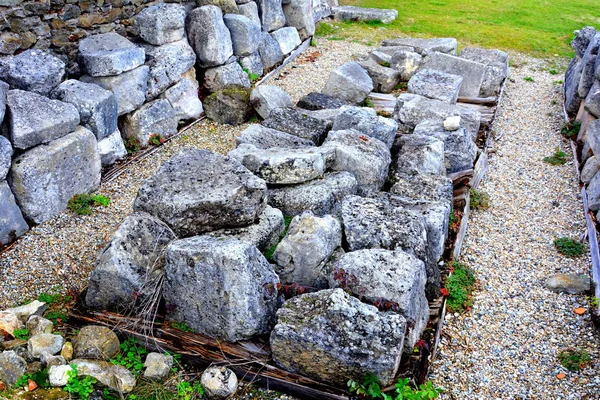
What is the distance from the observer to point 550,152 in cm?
1023

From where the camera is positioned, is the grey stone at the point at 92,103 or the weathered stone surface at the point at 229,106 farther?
the weathered stone surface at the point at 229,106

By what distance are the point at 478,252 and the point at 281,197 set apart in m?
2.72

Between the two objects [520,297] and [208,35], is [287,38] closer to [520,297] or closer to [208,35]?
[208,35]

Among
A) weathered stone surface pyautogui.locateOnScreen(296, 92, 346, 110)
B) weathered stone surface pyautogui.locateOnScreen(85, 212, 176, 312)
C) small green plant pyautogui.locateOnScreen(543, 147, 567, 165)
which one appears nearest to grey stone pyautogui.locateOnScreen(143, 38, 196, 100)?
weathered stone surface pyautogui.locateOnScreen(296, 92, 346, 110)

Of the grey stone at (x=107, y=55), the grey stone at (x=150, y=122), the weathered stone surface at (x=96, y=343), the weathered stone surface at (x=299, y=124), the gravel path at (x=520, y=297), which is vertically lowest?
the gravel path at (x=520, y=297)

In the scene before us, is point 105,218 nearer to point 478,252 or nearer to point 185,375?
point 185,375

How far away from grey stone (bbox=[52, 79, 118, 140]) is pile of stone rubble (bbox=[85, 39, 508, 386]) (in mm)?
2200

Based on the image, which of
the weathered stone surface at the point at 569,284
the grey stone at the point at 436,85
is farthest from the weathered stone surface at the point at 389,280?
the grey stone at the point at 436,85

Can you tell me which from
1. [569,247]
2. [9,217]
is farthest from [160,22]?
[569,247]

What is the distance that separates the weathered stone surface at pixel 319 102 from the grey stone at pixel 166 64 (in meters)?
2.29

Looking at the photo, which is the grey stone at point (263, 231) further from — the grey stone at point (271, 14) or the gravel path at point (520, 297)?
the grey stone at point (271, 14)

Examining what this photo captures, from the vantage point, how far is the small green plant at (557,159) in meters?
9.77

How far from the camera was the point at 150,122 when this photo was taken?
9.62 meters

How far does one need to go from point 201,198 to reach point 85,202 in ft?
8.84
